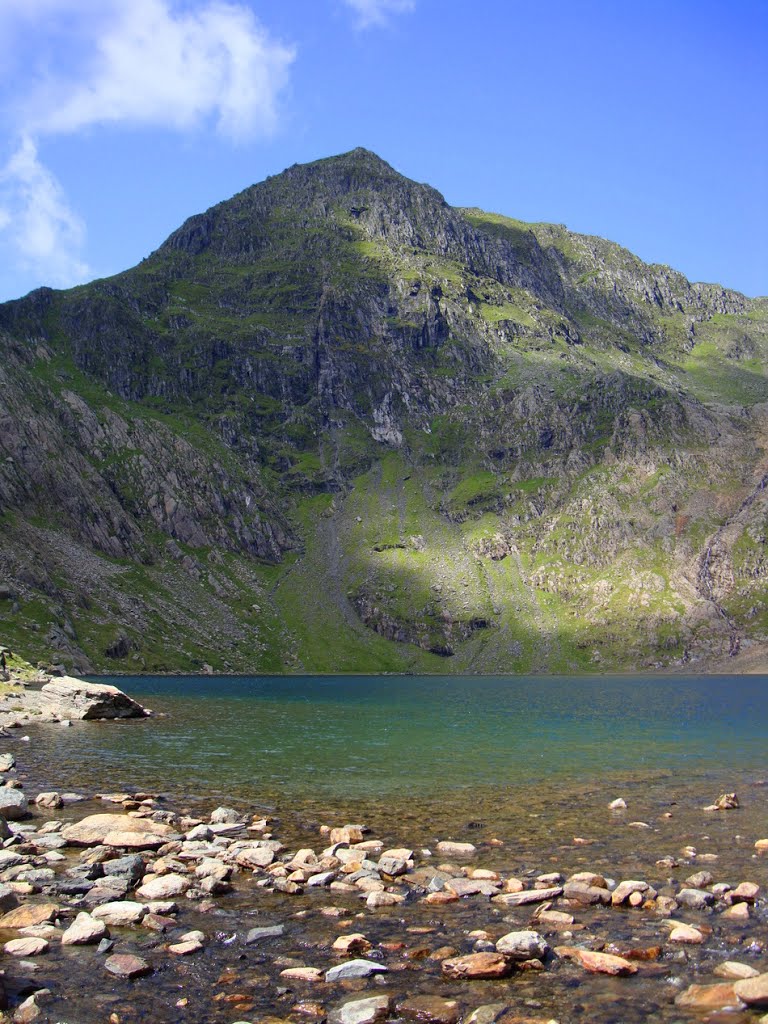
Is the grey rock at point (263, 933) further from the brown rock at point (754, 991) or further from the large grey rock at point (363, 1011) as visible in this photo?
the brown rock at point (754, 991)

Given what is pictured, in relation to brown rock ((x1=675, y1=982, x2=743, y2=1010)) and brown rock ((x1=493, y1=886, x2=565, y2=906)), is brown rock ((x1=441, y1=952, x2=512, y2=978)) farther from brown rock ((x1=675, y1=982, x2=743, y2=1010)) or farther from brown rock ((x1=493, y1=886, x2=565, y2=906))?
brown rock ((x1=493, y1=886, x2=565, y2=906))

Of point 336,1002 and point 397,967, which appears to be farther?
point 397,967

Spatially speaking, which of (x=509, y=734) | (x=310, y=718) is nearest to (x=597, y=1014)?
(x=509, y=734)

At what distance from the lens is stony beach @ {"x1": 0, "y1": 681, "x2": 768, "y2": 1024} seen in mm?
14992

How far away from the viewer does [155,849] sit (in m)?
26.1

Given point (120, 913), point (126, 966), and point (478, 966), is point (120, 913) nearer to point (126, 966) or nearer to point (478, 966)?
point (126, 966)

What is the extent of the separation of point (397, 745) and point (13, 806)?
3555 cm

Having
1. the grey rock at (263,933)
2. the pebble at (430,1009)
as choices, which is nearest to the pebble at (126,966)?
the grey rock at (263,933)

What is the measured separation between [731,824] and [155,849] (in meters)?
22.8

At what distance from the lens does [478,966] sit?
1636cm

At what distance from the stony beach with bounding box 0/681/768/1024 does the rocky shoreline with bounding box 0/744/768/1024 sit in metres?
0.06

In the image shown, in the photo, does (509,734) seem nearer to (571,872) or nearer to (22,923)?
(571,872)

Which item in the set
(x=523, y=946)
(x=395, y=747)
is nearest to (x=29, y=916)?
(x=523, y=946)

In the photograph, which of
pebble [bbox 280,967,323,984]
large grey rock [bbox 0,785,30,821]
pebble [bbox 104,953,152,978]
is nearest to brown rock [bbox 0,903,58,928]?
pebble [bbox 104,953,152,978]
